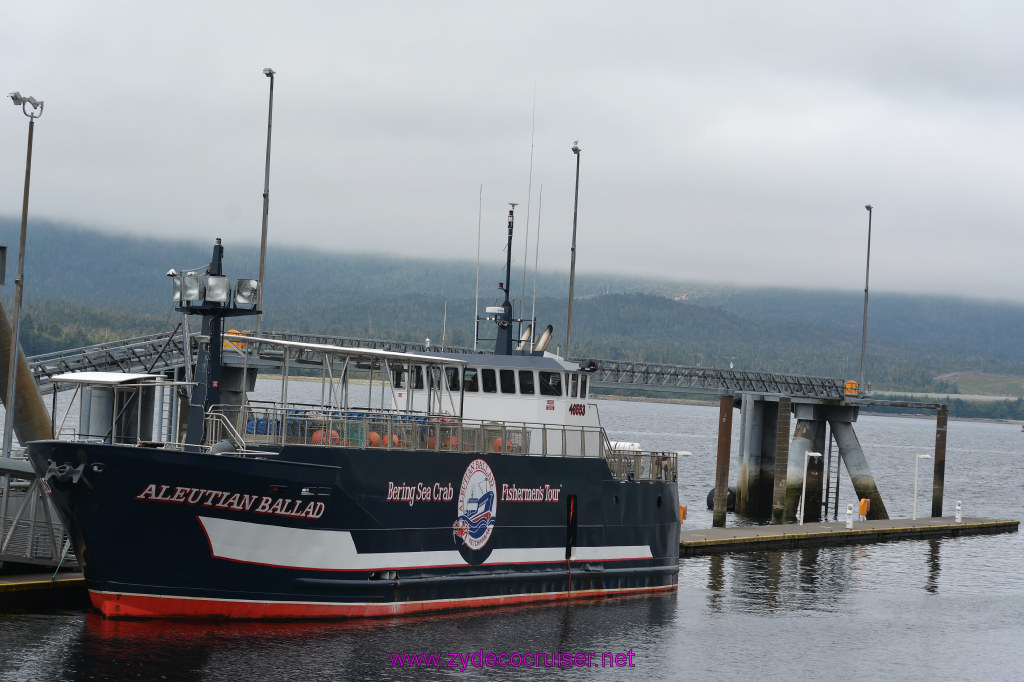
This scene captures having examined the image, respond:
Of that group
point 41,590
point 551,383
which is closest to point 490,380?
point 551,383

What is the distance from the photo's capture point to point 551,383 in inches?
1254

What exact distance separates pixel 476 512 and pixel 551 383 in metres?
5.32

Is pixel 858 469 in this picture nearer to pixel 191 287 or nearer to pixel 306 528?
pixel 306 528

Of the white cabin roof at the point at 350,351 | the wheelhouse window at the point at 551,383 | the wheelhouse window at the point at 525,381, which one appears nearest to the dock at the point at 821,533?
the wheelhouse window at the point at 551,383

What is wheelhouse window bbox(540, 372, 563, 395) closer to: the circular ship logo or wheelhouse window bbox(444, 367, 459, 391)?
wheelhouse window bbox(444, 367, 459, 391)

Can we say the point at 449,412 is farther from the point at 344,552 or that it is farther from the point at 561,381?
the point at 344,552

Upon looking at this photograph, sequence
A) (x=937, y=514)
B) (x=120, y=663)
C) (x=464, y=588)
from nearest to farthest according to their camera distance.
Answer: (x=120, y=663) < (x=464, y=588) < (x=937, y=514)

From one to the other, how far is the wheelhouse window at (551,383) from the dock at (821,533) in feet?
35.5

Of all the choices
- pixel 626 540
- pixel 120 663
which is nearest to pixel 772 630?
pixel 626 540

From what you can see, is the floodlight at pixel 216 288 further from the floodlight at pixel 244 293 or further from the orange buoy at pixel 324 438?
the orange buoy at pixel 324 438

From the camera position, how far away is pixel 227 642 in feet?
75.2

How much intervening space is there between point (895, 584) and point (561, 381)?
14935mm

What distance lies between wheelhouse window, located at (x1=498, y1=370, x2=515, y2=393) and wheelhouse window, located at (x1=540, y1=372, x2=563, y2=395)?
0.79m

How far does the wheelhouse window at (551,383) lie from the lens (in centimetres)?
3175
